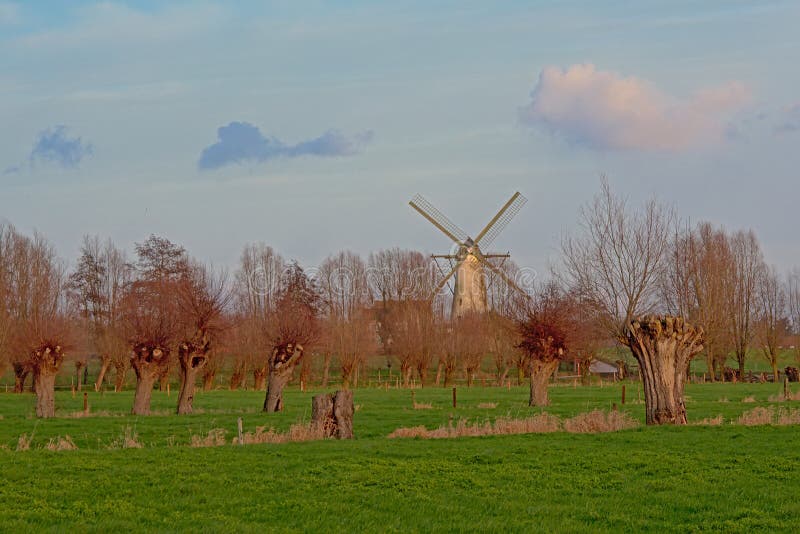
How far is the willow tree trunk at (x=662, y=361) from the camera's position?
24.4m

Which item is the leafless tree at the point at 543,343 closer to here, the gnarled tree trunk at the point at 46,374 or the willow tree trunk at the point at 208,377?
the gnarled tree trunk at the point at 46,374

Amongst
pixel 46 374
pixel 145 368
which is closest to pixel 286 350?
pixel 145 368

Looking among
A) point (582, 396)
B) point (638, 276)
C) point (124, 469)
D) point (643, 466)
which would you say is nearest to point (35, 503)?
point (124, 469)

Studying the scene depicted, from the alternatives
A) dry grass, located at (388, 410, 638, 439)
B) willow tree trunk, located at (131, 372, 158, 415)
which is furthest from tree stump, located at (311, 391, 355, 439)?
willow tree trunk, located at (131, 372, 158, 415)

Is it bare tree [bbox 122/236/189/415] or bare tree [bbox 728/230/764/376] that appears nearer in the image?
bare tree [bbox 122/236/189/415]

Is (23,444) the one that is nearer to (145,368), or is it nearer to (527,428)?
(527,428)

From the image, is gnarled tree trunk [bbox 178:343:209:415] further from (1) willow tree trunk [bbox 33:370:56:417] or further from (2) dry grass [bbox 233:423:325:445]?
(2) dry grass [bbox 233:423:325:445]

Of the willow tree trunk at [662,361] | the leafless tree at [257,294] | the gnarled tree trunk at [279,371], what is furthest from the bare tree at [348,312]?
the willow tree trunk at [662,361]

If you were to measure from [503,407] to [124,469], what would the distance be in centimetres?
2405

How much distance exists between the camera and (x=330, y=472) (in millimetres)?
14984

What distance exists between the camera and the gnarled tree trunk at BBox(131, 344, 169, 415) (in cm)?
3666

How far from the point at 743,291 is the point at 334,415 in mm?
59324

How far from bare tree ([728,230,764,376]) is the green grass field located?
53.5 m

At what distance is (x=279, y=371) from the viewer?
38.0 meters
